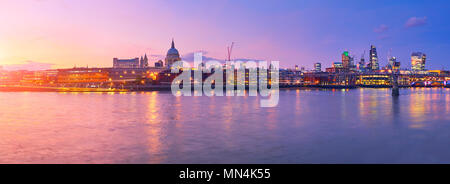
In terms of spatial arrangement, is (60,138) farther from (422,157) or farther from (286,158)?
(422,157)

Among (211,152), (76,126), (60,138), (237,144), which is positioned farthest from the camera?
(76,126)

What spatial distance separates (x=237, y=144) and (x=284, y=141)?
9.56 ft

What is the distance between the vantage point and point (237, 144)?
1895 centimetres

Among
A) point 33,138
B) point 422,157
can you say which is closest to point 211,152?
point 422,157
